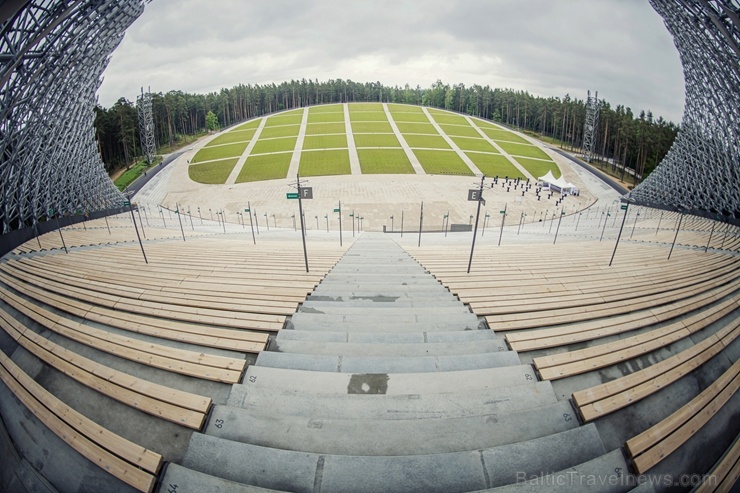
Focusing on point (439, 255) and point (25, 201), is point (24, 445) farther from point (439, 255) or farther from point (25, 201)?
point (25, 201)

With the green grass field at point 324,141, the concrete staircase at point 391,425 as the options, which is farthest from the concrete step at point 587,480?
the green grass field at point 324,141

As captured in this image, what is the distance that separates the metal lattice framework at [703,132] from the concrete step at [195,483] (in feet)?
123

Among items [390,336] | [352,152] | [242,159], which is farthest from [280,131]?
[390,336]

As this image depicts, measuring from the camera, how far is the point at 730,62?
26.3m

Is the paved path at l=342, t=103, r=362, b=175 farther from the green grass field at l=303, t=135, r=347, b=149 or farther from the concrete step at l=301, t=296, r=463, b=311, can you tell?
the concrete step at l=301, t=296, r=463, b=311

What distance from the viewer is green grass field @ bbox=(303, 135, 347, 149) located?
279 ft

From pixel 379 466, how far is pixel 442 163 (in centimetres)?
7758

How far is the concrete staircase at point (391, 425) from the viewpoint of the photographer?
11.6 ft

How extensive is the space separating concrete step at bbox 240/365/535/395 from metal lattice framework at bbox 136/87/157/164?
8483 centimetres

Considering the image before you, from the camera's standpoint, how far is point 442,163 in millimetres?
75438

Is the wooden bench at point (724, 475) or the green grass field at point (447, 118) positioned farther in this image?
the green grass field at point (447, 118)

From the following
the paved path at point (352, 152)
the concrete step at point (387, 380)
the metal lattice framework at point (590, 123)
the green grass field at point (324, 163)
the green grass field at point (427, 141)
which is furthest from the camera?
the green grass field at point (427, 141)

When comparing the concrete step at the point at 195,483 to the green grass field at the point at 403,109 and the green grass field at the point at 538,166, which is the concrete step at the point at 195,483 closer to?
the green grass field at the point at 538,166

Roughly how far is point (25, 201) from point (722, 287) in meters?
46.9
